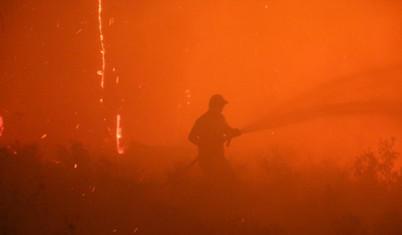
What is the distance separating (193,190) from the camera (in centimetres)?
773

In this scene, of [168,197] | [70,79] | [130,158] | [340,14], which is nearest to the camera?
[168,197]

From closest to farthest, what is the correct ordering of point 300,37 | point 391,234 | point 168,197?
point 391,234 → point 168,197 → point 300,37

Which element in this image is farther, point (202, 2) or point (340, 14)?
point (202, 2)

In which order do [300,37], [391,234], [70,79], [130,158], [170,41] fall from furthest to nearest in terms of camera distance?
[170,41] < [300,37] < [70,79] < [130,158] < [391,234]

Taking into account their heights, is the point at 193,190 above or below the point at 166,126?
below

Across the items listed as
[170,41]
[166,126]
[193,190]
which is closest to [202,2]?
[170,41]

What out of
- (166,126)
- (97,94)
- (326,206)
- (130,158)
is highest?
(97,94)

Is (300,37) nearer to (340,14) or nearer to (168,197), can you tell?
(340,14)

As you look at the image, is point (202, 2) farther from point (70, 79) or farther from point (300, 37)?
point (70, 79)

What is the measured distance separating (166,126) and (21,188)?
69.8ft

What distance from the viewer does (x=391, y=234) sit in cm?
638

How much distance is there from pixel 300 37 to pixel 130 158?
28431 millimetres

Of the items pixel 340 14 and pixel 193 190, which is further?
pixel 340 14

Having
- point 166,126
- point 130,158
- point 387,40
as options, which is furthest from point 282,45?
point 130,158
